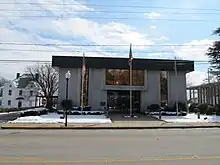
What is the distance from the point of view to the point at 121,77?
115 feet

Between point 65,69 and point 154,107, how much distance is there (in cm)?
1203

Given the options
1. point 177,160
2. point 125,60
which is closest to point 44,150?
point 177,160

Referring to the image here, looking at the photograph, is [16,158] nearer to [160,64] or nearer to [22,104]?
[160,64]

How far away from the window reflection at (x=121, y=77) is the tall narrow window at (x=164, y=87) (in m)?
2.67

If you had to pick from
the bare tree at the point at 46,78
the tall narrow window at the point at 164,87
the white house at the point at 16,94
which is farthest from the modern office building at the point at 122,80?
the white house at the point at 16,94

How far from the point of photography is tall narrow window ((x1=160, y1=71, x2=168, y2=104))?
116 ft

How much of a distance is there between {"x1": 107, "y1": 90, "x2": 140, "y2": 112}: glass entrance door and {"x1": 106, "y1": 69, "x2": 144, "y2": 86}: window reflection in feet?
4.89

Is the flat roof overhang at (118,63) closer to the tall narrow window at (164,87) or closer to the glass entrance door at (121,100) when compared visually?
the tall narrow window at (164,87)

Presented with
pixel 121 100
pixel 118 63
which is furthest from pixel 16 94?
pixel 118 63

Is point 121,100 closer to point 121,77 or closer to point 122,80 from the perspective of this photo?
point 122,80

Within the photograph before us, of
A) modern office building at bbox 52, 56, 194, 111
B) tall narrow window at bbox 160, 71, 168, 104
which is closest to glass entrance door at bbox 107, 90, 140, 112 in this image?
modern office building at bbox 52, 56, 194, 111

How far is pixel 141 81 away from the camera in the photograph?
1391 inches

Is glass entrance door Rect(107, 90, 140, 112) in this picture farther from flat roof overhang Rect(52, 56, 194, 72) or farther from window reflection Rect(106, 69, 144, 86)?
flat roof overhang Rect(52, 56, 194, 72)

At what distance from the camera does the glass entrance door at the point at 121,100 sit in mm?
35938
